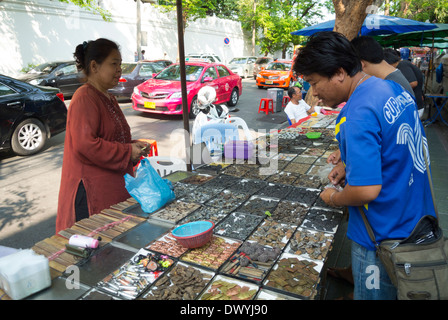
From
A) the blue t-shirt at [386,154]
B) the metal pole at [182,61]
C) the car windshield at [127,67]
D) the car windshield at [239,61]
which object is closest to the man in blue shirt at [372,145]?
the blue t-shirt at [386,154]

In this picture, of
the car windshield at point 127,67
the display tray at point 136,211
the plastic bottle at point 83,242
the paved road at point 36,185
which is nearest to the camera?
the plastic bottle at point 83,242

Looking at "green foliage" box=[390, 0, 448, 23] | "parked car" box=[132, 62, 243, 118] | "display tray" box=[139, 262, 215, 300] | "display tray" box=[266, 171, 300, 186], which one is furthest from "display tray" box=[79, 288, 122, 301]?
"green foliage" box=[390, 0, 448, 23]

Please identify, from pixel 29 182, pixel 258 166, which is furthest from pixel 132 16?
pixel 258 166

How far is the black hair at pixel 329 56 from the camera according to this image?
135 centimetres

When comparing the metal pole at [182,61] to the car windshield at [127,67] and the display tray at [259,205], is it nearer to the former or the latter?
the display tray at [259,205]

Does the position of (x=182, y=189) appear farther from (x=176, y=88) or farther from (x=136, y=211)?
(x=176, y=88)

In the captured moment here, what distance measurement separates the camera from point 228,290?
146cm

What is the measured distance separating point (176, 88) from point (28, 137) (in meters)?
4.29

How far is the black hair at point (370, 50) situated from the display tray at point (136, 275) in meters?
2.41

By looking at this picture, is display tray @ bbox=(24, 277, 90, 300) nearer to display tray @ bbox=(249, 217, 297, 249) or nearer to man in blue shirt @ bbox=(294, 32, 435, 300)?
→ display tray @ bbox=(249, 217, 297, 249)

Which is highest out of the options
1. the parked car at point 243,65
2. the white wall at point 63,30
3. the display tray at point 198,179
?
the white wall at point 63,30

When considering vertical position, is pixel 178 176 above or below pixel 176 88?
below

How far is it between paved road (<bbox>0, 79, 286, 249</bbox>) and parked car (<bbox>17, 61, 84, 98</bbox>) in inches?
153

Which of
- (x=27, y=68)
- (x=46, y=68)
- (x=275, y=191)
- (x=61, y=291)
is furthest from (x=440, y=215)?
(x=27, y=68)
